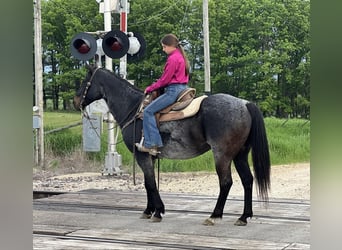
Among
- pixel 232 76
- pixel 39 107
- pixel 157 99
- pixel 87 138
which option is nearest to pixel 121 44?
pixel 157 99

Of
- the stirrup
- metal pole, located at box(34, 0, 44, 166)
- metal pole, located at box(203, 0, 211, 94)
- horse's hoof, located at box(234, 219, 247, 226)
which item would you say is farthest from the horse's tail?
metal pole, located at box(34, 0, 44, 166)

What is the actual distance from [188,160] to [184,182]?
470mm

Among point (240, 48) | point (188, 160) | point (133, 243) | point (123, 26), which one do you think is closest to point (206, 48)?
point (240, 48)

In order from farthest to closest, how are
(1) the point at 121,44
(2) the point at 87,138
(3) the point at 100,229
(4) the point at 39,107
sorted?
(4) the point at 39,107
(2) the point at 87,138
(1) the point at 121,44
(3) the point at 100,229

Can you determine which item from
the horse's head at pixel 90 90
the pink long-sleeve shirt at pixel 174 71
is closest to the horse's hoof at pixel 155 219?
the pink long-sleeve shirt at pixel 174 71

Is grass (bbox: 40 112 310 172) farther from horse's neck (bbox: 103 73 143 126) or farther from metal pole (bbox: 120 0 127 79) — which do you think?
horse's neck (bbox: 103 73 143 126)

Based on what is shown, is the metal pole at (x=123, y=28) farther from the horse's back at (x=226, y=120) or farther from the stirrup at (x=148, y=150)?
the horse's back at (x=226, y=120)

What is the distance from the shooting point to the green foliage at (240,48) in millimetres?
8227

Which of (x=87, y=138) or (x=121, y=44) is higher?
(x=121, y=44)

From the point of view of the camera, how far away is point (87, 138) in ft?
25.8

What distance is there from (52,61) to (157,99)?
5860 mm

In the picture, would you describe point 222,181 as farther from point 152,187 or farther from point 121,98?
point 121,98

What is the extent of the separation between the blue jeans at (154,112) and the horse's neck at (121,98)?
396 millimetres
